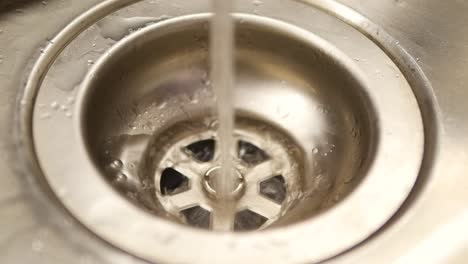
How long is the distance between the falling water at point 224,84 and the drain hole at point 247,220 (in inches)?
1.2

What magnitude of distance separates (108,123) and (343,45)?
10.5 inches

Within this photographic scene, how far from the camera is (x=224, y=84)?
715 mm

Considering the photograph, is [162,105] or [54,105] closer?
[54,105]

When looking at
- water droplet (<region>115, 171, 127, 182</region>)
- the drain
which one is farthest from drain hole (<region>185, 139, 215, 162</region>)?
water droplet (<region>115, 171, 127, 182</region>)

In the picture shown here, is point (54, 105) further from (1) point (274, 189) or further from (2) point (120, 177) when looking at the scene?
(1) point (274, 189)

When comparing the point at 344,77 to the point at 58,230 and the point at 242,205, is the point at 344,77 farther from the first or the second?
the point at 58,230

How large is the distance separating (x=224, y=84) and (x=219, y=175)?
11 cm

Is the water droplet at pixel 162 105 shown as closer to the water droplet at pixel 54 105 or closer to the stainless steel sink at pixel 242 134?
the stainless steel sink at pixel 242 134

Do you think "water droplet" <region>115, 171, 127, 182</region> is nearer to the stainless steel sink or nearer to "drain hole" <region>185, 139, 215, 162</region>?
the stainless steel sink

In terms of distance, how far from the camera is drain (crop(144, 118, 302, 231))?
2.35 feet

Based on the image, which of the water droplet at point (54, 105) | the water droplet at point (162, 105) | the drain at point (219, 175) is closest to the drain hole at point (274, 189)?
the drain at point (219, 175)

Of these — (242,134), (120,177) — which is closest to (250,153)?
(242,134)

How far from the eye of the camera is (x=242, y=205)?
→ 0.73 metres

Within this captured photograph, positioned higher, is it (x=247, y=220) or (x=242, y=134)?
(x=242, y=134)
